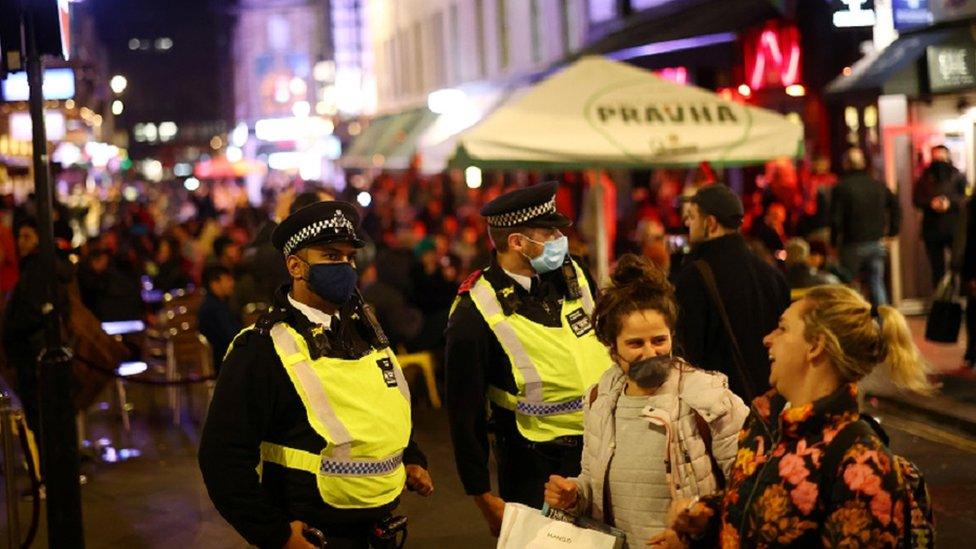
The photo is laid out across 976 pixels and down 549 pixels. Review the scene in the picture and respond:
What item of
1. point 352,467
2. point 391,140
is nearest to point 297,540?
point 352,467

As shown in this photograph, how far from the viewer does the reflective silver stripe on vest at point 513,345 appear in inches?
222

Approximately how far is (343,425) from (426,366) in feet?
31.3

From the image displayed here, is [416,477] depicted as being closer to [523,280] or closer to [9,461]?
[523,280]

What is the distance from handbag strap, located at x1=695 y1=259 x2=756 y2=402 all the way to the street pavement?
2.30 m

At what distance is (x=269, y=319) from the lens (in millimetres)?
4789

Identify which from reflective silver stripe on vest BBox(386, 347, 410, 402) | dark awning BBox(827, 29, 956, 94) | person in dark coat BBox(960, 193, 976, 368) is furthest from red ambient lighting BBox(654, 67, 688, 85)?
reflective silver stripe on vest BBox(386, 347, 410, 402)

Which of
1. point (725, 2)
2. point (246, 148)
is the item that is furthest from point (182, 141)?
point (725, 2)

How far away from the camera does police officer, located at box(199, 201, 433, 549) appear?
4609 mm

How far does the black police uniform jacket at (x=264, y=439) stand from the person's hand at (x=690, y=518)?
123 cm

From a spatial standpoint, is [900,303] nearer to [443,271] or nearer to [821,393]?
[443,271]

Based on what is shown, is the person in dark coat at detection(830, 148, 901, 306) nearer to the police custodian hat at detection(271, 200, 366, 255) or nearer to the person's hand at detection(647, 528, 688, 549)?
the police custodian hat at detection(271, 200, 366, 255)

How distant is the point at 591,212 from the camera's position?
58.7ft

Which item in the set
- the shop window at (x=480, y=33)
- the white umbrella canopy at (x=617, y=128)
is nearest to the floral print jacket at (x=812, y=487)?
the white umbrella canopy at (x=617, y=128)

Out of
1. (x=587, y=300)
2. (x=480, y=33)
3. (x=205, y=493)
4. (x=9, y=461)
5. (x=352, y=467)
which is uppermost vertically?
(x=480, y=33)
